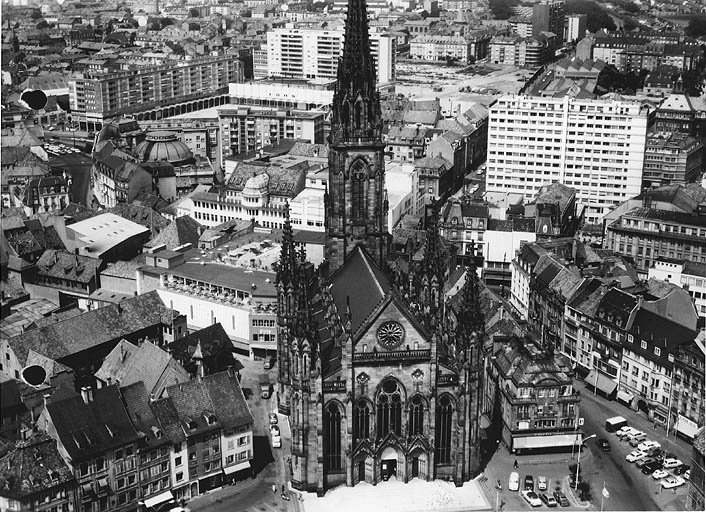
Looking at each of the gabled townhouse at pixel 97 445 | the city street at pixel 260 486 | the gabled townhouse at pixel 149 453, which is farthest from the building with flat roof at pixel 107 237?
the gabled townhouse at pixel 97 445

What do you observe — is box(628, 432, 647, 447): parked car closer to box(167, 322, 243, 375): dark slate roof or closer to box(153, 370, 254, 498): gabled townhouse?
box(153, 370, 254, 498): gabled townhouse

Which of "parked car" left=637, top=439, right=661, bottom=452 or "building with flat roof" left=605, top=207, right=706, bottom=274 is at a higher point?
"building with flat roof" left=605, top=207, right=706, bottom=274

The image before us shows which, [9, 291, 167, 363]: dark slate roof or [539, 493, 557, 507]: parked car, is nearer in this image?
[539, 493, 557, 507]: parked car

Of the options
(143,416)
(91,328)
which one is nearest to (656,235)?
(91,328)

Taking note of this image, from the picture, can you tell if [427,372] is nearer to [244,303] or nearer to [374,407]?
[374,407]

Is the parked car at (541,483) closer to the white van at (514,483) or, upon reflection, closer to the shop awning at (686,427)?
the white van at (514,483)

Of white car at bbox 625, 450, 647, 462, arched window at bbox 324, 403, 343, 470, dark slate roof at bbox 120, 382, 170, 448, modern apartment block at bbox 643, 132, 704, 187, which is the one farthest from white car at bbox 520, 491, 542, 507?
modern apartment block at bbox 643, 132, 704, 187

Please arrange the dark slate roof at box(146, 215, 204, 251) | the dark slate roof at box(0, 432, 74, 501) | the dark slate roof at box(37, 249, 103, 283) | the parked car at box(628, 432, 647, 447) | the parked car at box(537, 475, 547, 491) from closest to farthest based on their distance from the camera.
Result: the dark slate roof at box(0, 432, 74, 501) < the parked car at box(537, 475, 547, 491) < the parked car at box(628, 432, 647, 447) < the dark slate roof at box(37, 249, 103, 283) < the dark slate roof at box(146, 215, 204, 251)

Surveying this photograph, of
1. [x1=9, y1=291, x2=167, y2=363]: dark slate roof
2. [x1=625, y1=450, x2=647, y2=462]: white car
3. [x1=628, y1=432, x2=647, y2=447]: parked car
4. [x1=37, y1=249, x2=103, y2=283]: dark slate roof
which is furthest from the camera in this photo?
[x1=37, y1=249, x2=103, y2=283]: dark slate roof
